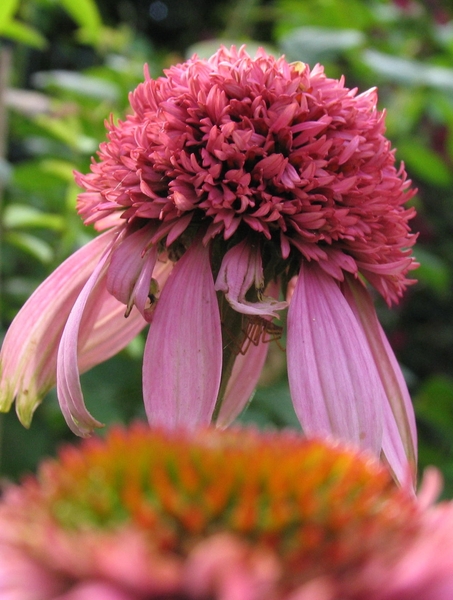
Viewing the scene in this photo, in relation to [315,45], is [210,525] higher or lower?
lower

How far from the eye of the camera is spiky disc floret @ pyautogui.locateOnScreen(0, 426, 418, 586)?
252 mm

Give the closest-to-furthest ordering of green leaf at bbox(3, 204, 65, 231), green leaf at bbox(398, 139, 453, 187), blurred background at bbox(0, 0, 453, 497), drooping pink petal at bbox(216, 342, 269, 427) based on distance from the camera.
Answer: drooping pink petal at bbox(216, 342, 269, 427) < green leaf at bbox(3, 204, 65, 231) < blurred background at bbox(0, 0, 453, 497) < green leaf at bbox(398, 139, 453, 187)

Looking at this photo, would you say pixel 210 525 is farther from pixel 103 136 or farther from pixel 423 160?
pixel 423 160

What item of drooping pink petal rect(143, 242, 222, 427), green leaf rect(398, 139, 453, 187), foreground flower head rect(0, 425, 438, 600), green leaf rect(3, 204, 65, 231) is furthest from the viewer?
green leaf rect(398, 139, 453, 187)

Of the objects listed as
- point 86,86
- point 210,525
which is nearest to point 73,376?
point 210,525

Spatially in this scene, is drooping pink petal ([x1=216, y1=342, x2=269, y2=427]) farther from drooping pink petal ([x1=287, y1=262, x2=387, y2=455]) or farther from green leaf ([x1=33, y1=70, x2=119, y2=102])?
green leaf ([x1=33, y1=70, x2=119, y2=102])

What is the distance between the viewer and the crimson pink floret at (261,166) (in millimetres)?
573

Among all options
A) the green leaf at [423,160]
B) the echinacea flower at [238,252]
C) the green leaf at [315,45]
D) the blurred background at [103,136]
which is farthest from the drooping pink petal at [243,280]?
the green leaf at [423,160]

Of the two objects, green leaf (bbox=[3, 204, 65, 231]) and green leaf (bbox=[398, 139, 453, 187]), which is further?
green leaf (bbox=[398, 139, 453, 187])

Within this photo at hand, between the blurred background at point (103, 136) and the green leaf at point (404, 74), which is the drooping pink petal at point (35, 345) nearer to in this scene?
the blurred background at point (103, 136)

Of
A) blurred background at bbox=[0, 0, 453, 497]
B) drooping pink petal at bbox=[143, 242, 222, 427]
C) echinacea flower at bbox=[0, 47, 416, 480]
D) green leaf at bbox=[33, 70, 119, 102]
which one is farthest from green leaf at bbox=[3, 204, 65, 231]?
drooping pink petal at bbox=[143, 242, 222, 427]

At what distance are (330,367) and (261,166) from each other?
16 centimetres

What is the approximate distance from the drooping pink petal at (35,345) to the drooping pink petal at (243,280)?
0.12 meters

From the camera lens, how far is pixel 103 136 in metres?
1.27
